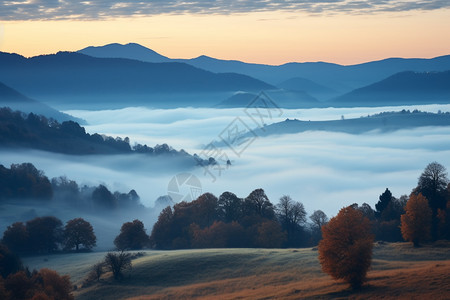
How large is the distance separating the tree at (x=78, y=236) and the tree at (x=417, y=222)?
38.7 meters

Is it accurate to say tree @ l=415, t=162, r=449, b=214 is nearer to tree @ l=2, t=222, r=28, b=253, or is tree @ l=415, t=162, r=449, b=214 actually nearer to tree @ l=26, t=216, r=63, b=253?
tree @ l=26, t=216, r=63, b=253

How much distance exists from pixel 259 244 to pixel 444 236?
2058cm

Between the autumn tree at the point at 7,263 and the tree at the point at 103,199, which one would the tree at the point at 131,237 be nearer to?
the autumn tree at the point at 7,263

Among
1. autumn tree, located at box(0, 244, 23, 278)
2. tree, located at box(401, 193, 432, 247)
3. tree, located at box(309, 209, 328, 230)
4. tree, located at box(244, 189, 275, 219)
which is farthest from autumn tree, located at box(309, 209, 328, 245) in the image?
autumn tree, located at box(0, 244, 23, 278)

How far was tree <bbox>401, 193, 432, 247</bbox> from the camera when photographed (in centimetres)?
4734

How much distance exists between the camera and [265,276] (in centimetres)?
4062

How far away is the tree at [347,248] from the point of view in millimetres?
32875

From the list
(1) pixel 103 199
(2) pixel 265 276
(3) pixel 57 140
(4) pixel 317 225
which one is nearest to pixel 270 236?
(4) pixel 317 225

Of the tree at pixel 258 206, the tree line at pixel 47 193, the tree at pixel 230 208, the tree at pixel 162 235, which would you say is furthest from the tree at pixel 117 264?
the tree line at pixel 47 193

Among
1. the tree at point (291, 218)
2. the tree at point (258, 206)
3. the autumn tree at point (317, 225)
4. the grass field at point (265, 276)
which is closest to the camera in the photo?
the grass field at point (265, 276)

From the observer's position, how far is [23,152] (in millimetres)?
144750

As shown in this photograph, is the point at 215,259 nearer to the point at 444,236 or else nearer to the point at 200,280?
the point at 200,280

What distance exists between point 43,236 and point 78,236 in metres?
4.28

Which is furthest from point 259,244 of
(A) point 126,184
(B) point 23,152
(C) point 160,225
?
(B) point 23,152
